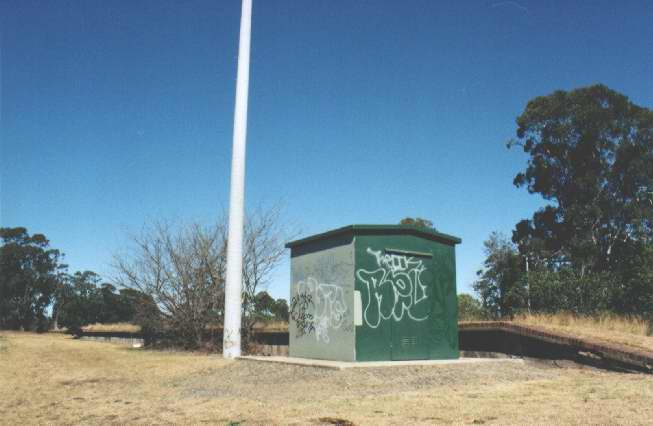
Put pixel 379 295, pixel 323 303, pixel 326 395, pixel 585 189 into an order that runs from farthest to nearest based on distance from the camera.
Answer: pixel 585 189 < pixel 323 303 < pixel 379 295 < pixel 326 395

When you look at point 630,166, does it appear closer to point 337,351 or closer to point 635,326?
point 635,326

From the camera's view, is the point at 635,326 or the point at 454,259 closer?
the point at 454,259

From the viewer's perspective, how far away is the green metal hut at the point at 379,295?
37.7 ft

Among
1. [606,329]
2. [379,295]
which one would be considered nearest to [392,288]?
[379,295]

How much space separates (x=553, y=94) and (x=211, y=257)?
80.7 ft

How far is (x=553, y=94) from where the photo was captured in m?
32.9

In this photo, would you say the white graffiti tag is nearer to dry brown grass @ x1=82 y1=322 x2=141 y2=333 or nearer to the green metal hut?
the green metal hut

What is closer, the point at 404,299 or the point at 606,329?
the point at 404,299

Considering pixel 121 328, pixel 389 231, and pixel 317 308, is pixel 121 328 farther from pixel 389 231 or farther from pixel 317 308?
pixel 389 231

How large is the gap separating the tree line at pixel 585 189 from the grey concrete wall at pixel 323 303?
17.8m

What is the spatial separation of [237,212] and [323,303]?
15.3 feet

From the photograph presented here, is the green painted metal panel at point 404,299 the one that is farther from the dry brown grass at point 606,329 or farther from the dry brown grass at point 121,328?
the dry brown grass at point 121,328

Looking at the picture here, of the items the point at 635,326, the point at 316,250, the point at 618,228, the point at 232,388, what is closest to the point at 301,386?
the point at 232,388

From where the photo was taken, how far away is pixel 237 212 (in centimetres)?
1573
